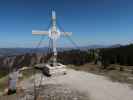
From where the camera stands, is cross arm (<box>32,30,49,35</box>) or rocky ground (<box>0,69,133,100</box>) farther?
cross arm (<box>32,30,49,35</box>)

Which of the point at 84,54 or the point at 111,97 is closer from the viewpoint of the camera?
the point at 111,97

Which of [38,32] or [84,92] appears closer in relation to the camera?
[84,92]

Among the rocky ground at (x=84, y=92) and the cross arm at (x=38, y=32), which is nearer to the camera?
the rocky ground at (x=84, y=92)

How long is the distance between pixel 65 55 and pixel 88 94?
2144 centimetres

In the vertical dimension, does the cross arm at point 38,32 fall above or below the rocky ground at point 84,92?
above

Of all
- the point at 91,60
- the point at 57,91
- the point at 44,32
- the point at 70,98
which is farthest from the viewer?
the point at 91,60

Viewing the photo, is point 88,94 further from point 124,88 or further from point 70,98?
point 124,88

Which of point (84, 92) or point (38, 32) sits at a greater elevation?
point (38, 32)

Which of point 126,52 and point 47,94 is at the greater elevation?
point 126,52

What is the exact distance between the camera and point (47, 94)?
20.5 feet

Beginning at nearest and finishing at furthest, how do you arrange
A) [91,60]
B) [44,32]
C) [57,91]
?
1. [57,91]
2. [44,32]
3. [91,60]

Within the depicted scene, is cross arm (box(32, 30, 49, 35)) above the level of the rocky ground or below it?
above

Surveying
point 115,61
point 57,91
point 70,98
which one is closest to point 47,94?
point 57,91

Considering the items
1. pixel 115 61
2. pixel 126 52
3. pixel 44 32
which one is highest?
pixel 44 32
